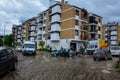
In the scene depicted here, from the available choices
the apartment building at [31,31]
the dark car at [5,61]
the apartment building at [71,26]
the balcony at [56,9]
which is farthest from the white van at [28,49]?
the apartment building at [31,31]

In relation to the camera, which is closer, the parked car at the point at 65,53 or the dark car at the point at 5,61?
the dark car at the point at 5,61

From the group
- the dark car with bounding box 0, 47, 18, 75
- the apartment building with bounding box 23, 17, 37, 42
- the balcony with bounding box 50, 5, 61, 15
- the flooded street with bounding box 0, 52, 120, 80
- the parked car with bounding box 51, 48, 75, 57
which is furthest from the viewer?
the apartment building with bounding box 23, 17, 37, 42

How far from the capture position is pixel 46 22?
70.2 meters

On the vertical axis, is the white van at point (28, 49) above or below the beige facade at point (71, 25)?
below

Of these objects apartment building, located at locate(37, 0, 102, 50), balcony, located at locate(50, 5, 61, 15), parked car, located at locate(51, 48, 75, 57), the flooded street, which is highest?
balcony, located at locate(50, 5, 61, 15)

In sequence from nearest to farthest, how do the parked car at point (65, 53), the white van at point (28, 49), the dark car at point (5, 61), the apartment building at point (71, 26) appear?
the dark car at point (5, 61)
the parked car at point (65, 53)
the white van at point (28, 49)
the apartment building at point (71, 26)

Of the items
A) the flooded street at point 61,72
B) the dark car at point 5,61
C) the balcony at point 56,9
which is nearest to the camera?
the dark car at point 5,61

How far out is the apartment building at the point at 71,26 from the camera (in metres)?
52.1

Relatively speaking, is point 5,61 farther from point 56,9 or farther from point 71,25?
point 56,9

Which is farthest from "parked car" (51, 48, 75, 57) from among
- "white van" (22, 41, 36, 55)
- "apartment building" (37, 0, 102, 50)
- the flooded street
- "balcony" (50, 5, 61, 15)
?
"balcony" (50, 5, 61, 15)

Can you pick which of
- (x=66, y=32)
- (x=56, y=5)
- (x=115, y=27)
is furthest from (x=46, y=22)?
(x=115, y=27)

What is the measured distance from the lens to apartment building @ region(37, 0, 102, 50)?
52.1m

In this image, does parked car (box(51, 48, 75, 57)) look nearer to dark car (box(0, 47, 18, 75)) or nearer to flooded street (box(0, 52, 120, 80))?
flooded street (box(0, 52, 120, 80))

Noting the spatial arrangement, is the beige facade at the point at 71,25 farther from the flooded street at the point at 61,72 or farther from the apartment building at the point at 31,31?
the flooded street at the point at 61,72
